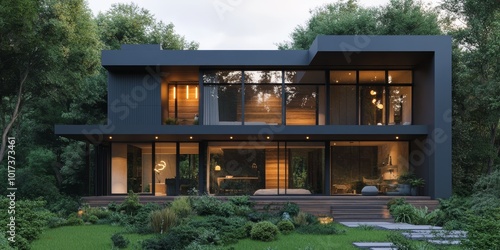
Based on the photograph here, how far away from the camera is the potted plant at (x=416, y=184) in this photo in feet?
61.5

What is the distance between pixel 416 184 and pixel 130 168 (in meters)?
10.5

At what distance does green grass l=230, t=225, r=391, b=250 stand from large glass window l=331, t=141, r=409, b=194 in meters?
6.95

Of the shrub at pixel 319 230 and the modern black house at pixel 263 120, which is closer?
the shrub at pixel 319 230

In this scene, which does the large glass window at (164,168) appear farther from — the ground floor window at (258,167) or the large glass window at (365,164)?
the large glass window at (365,164)

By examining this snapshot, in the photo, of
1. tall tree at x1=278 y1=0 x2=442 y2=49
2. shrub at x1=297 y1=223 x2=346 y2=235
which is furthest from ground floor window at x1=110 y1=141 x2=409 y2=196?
tall tree at x1=278 y1=0 x2=442 y2=49

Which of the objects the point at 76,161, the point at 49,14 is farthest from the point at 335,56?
the point at 76,161

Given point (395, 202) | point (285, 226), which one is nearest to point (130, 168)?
point (285, 226)

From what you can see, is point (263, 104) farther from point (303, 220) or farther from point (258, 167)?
point (303, 220)

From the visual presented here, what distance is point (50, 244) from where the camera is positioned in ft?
38.0

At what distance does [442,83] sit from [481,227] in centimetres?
1011

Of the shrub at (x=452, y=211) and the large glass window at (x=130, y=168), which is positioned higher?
the large glass window at (x=130, y=168)

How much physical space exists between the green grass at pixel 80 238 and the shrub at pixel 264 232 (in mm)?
2434

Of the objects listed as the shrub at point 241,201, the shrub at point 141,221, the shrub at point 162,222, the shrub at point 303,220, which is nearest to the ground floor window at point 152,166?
the shrub at point 241,201

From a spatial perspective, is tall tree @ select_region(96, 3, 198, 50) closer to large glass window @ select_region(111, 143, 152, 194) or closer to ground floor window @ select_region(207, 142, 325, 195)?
large glass window @ select_region(111, 143, 152, 194)
